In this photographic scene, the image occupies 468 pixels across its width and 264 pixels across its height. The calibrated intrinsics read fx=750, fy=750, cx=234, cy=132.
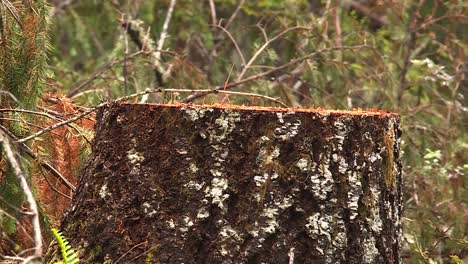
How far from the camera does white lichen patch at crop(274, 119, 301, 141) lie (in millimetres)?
2801

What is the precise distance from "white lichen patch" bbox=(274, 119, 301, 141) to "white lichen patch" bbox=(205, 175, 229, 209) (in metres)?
0.26

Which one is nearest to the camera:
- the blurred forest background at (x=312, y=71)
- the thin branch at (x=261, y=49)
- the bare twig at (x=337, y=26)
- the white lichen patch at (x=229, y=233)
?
the white lichen patch at (x=229, y=233)

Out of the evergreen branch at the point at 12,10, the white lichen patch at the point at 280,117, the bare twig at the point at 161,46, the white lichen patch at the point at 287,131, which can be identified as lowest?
the white lichen patch at the point at 287,131

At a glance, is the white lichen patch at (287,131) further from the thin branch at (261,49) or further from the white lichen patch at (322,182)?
Answer: the thin branch at (261,49)

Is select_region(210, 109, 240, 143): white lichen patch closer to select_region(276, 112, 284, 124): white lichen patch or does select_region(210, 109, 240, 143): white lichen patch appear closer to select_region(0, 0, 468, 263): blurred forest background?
select_region(276, 112, 284, 124): white lichen patch

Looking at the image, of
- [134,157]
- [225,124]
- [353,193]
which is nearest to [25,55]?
[134,157]

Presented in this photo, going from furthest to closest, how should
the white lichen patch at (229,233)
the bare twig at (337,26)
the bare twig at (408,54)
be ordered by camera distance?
the bare twig at (337,26) → the bare twig at (408,54) → the white lichen patch at (229,233)

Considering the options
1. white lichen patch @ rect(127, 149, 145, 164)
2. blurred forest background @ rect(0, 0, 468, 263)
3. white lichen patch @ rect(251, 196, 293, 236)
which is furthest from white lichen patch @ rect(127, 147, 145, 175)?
blurred forest background @ rect(0, 0, 468, 263)

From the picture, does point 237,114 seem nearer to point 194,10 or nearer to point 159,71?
point 159,71

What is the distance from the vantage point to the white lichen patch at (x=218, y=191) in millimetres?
2764

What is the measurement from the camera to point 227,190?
277cm

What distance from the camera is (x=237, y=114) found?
9.17 feet

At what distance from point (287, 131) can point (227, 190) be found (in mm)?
314

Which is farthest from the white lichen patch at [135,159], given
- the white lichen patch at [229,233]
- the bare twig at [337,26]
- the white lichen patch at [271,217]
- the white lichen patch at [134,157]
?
the bare twig at [337,26]
